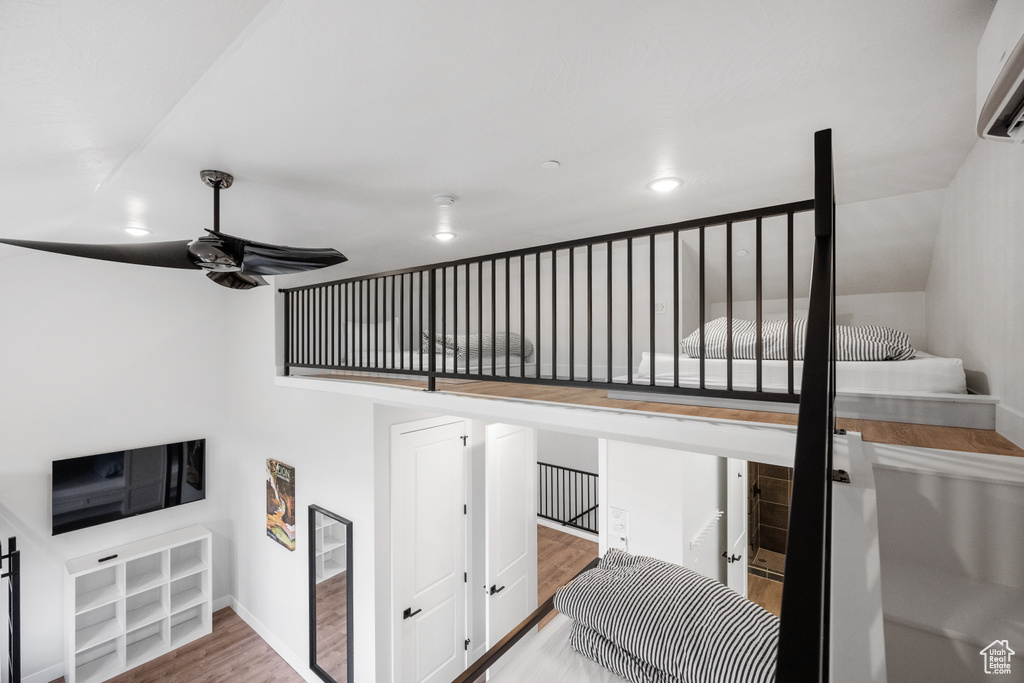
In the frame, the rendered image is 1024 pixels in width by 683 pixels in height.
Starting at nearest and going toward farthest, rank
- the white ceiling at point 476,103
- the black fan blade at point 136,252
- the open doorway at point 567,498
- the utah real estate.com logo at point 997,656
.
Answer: the utah real estate.com logo at point 997,656 < the white ceiling at point 476,103 < the black fan blade at point 136,252 < the open doorway at point 567,498

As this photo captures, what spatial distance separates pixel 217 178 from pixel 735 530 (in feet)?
14.9

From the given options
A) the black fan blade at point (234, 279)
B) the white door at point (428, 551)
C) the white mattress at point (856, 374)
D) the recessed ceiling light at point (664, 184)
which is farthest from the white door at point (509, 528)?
the recessed ceiling light at point (664, 184)

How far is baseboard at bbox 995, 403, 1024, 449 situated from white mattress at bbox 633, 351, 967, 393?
0.16 m

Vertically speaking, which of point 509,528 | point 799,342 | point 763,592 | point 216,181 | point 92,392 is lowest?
point 763,592

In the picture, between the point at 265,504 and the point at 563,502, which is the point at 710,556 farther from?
the point at 265,504

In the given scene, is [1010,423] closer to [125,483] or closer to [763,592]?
[763,592]

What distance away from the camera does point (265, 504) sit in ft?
14.0

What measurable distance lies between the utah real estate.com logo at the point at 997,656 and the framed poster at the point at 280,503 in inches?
168

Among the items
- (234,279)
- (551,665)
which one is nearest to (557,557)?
(551,665)

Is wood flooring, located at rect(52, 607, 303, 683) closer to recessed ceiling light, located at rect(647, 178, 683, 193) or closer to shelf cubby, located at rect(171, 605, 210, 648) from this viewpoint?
shelf cubby, located at rect(171, 605, 210, 648)

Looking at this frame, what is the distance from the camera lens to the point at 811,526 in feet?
1.22

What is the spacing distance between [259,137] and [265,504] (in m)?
3.81

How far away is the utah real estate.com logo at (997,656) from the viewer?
0.82m

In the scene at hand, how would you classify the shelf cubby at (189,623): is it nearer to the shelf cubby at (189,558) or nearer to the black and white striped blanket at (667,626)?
the shelf cubby at (189,558)
